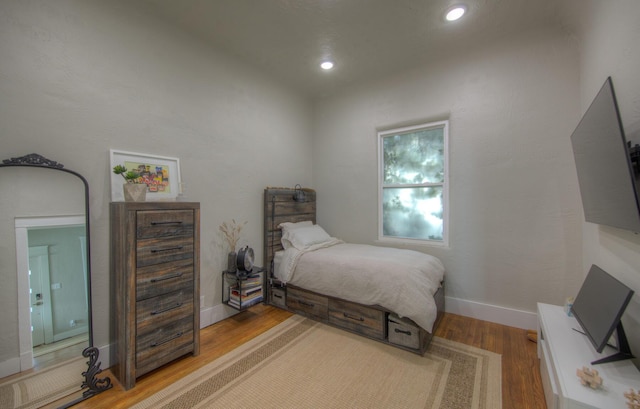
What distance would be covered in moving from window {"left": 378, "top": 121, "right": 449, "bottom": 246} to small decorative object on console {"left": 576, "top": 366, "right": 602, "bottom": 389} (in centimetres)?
178

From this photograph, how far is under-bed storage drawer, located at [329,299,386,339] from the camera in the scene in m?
2.27

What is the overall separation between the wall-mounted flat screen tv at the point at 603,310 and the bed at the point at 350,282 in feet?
2.91

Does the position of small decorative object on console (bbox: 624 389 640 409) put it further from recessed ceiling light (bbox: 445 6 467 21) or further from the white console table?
recessed ceiling light (bbox: 445 6 467 21)

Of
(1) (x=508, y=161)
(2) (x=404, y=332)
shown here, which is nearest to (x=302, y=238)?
(2) (x=404, y=332)

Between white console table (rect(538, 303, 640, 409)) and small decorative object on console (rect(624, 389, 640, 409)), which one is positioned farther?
white console table (rect(538, 303, 640, 409))

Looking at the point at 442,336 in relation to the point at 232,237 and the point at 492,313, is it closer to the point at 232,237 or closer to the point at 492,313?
the point at 492,313

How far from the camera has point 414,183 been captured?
10.5 feet

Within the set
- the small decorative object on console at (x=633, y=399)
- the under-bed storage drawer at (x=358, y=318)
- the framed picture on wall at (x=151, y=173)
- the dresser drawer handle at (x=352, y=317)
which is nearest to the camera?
the small decorative object on console at (x=633, y=399)

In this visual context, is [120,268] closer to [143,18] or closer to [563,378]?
[143,18]

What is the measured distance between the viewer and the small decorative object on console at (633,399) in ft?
3.26

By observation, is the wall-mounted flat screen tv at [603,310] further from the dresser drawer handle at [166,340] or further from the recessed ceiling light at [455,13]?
the dresser drawer handle at [166,340]

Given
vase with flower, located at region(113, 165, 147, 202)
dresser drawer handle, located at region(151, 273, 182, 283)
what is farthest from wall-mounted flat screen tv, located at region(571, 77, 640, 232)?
vase with flower, located at region(113, 165, 147, 202)

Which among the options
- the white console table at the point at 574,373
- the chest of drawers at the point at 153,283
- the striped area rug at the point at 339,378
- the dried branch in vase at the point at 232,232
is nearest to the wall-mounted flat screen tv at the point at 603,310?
the white console table at the point at 574,373

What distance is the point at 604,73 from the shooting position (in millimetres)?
1739
